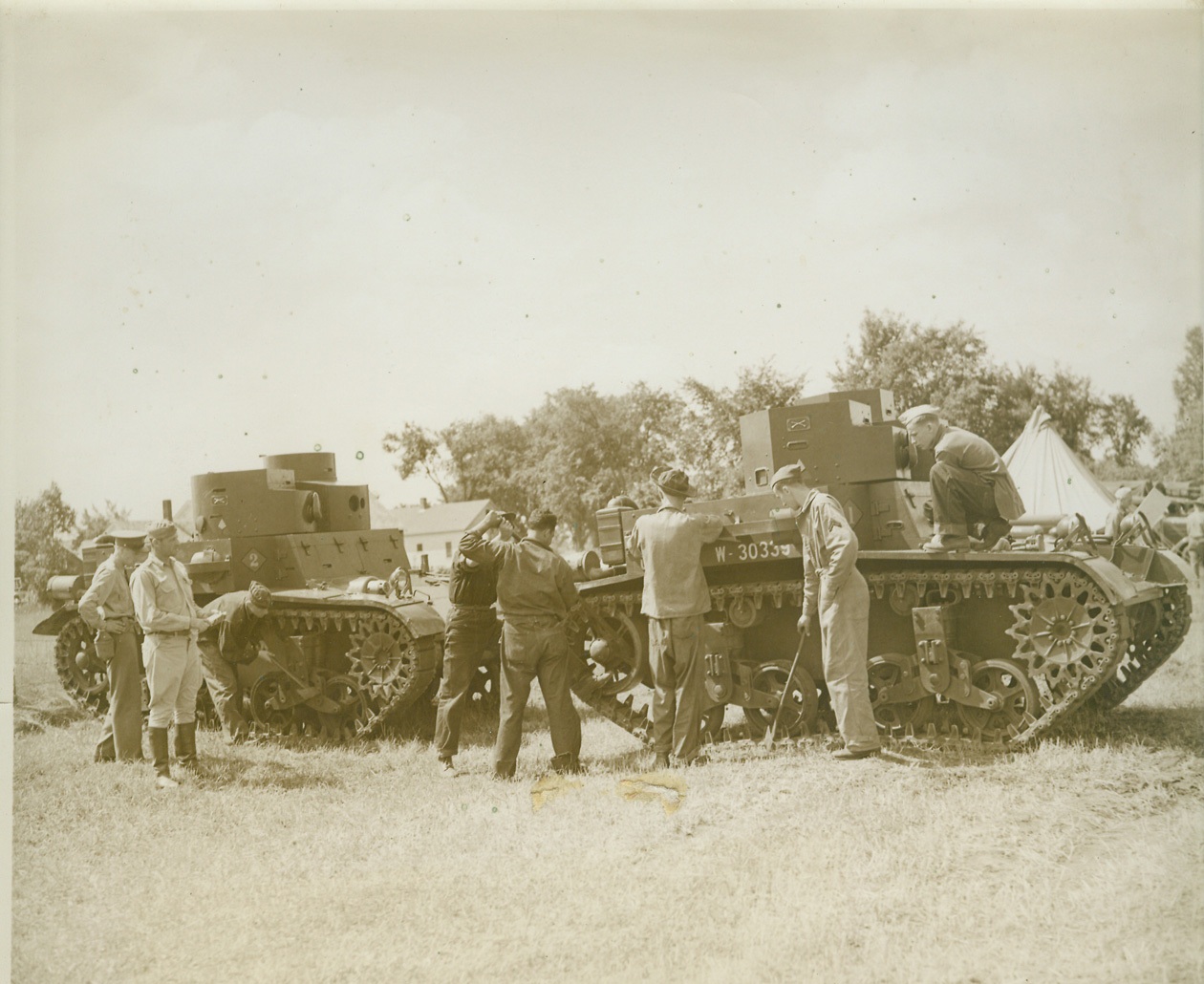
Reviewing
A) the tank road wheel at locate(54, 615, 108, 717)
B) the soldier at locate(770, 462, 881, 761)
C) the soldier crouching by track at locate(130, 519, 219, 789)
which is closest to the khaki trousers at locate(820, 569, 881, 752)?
the soldier at locate(770, 462, 881, 761)

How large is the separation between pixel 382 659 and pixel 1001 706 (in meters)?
4.97

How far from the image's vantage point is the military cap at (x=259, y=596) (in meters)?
8.97

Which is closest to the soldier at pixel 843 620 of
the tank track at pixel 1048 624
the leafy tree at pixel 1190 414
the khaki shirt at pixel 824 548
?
the khaki shirt at pixel 824 548

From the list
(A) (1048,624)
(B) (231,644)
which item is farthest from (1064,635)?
(B) (231,644)

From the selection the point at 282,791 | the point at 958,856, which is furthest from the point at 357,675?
the point at 958,856

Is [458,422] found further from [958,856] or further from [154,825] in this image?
[958,856]

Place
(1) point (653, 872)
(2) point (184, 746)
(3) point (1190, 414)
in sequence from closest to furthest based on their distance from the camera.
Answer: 1. (1) point (653, 872)
2. (3) point (1190, 414)
3. (2) point (184, 746)

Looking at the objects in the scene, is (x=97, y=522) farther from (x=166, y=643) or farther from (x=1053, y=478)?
(x=1053, y=478)

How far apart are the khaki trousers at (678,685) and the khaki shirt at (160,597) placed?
346cm

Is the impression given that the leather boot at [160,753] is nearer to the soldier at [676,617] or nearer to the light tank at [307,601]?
the light tank at [307,601]

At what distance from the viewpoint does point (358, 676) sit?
907cm

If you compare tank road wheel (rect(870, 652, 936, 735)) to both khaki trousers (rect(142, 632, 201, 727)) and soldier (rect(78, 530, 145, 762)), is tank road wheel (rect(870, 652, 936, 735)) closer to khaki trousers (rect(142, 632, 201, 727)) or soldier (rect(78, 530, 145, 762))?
khaki trousers (rect(142, 632, 201, 727))

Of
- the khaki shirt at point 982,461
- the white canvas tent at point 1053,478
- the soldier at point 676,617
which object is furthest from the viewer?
the white canvas tent at point 1053,478

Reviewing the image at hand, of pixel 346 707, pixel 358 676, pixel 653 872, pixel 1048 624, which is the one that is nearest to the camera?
pixel 653 872
